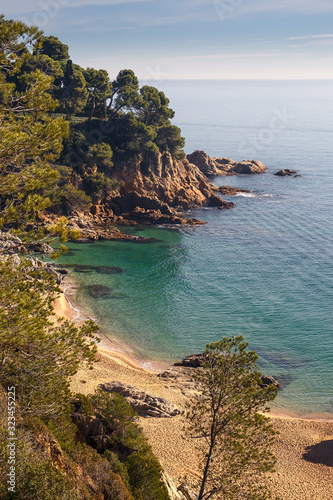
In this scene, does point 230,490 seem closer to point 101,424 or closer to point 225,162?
point 101,424

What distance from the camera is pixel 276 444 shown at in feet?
96.6

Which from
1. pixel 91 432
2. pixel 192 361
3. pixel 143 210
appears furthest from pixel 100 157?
pixel 91 432

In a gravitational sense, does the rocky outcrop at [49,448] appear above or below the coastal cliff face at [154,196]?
below

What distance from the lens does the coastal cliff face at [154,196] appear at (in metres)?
78.7

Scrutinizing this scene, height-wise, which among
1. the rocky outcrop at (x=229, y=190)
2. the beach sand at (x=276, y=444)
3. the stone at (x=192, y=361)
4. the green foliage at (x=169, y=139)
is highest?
the green foliage at (x=169, y=139)

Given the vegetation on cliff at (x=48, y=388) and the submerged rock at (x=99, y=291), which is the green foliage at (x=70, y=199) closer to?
the submerged rock at (x=99, y=291)

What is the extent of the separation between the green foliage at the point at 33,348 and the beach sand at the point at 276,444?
12136 millimetres

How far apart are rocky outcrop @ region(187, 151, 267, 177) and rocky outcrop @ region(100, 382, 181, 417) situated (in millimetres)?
96901

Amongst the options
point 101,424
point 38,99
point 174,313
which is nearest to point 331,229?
point 174,313

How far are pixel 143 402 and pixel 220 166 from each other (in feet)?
353

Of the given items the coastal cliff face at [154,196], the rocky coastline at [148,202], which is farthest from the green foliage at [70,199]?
the coastal cliff face at [154,196]

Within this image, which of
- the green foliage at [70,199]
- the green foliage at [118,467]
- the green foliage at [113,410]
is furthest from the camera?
the green foliage at [70,199]

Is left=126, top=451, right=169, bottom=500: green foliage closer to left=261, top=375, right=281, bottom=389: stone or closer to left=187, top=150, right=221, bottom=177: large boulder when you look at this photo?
left=261, top=375, right=281, bottom=389: stone

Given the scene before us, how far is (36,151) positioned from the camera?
1362 centimetres
